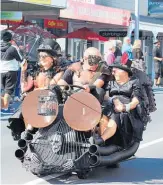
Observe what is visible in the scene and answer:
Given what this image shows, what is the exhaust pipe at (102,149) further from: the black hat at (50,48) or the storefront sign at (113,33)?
the storefront sign at (113,33)

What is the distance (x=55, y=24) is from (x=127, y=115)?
20.4m

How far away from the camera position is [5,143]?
1062cm

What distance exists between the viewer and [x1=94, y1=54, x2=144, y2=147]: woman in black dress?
766 centimetres

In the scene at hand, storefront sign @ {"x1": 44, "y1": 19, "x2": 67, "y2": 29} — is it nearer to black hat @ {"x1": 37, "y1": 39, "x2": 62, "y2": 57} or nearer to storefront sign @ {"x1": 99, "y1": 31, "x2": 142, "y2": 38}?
storefront sign @ {"x1": 99, "y1": 31, "x2": 142, "y2": 38}

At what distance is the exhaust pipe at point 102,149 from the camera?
7.21 metres

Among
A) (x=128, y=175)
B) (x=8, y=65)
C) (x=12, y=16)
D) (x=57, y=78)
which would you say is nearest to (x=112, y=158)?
(x=128, y=175)

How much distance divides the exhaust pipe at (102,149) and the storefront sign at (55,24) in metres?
19.8

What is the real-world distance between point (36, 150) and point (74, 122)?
54cm

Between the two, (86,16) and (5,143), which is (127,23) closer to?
(86,16)

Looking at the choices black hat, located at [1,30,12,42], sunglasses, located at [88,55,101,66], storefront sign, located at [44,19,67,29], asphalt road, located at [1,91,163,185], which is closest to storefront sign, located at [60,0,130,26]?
storefront sign, located at [44,19,67,29]

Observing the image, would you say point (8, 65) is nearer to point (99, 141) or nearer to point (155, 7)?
point (99, 141)

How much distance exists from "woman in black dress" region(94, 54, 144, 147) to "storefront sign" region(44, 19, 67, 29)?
1908 cm

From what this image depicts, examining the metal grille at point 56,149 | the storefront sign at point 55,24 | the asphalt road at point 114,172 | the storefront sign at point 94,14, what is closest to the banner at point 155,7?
the storefront sign at point 94,14

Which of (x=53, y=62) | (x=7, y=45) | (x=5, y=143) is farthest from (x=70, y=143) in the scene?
(x=7, y=45)
